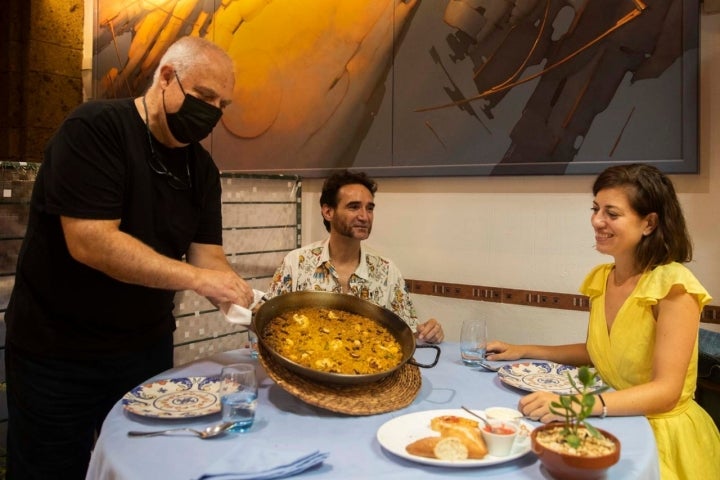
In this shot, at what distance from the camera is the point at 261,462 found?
4.11ft

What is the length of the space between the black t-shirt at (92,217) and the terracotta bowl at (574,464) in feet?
4.33

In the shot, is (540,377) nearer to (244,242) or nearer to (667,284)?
(667,284)

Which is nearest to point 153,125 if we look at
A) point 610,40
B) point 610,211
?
point 610,211

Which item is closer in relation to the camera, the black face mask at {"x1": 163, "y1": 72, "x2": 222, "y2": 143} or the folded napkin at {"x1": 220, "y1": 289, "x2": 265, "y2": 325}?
the folded napkin at {"x1": 220, "y1": 289, "x2": 265, "y2": 325}

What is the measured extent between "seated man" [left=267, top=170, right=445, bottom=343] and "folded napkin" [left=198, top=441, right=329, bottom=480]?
4.43 ft

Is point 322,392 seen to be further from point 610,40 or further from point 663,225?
point 610,40

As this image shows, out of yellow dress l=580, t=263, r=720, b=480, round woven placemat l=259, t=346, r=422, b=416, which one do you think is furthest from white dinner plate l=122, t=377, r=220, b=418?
yellow dress l=580, t=263, r=720, b=480

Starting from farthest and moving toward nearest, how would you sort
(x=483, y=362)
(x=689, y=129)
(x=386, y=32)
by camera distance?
(x=386, y=32) → (x=689, y=129) → (x=483, y=362)

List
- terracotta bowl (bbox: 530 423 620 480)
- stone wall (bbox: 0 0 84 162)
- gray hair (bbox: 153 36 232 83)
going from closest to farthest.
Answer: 1. terracotta bowl (bbox: 530 423 620 480)
2. gray hair (bbox: 153 36 232 83)
3. stone wall (bbox: 0 0 84 162)

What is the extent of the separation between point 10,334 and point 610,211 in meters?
1.95

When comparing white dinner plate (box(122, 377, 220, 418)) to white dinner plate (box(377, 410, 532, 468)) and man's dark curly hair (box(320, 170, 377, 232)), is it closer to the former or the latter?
white dinner plate (box(377, 410, 532, 468))

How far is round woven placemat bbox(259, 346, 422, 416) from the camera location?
146 cm

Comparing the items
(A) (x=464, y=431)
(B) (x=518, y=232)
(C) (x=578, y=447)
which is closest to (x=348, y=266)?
(B) (x=518, y=232)

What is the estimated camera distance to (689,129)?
8.00 ft
